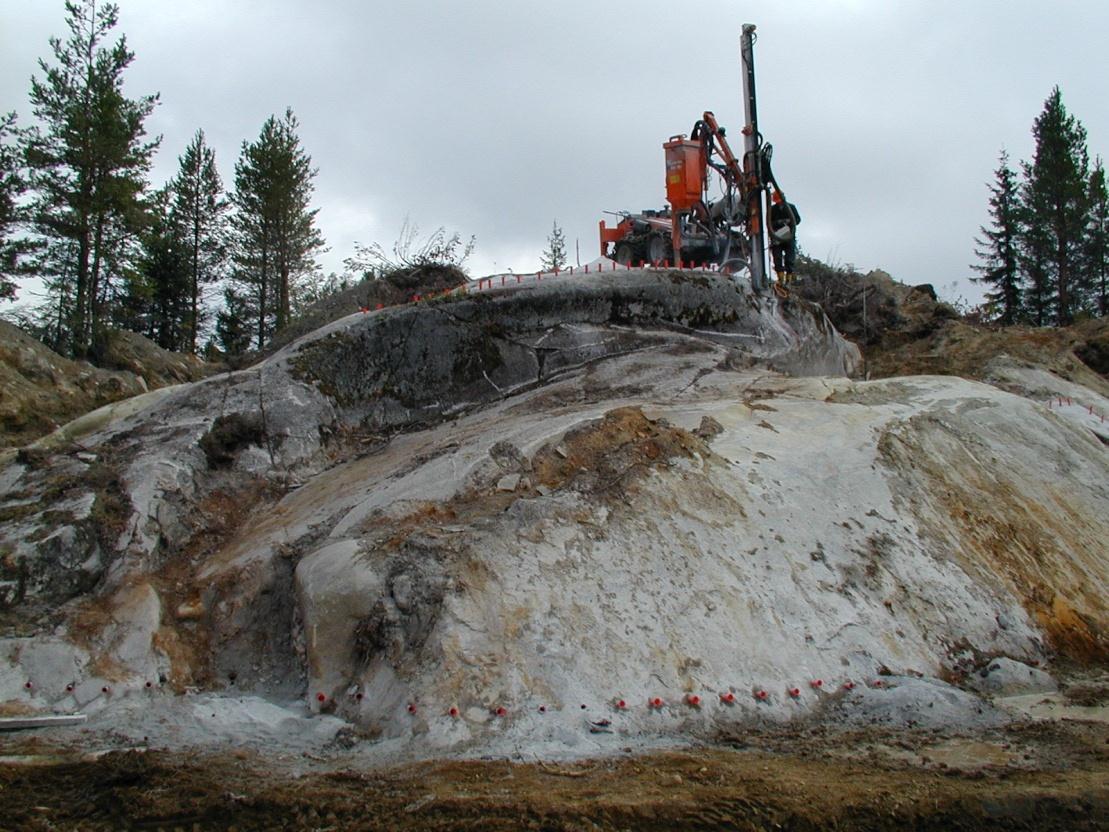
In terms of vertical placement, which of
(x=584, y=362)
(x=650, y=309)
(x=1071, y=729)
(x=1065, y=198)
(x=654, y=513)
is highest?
(x=1065, y=198)

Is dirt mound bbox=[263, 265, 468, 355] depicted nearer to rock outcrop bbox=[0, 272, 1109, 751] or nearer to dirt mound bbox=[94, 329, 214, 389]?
dirt mound bbox=[94, 329, 214, 389]

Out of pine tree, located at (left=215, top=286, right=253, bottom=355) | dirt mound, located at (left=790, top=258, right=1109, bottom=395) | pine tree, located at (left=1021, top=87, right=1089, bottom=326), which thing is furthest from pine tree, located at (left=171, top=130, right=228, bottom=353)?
pine tree, located at (left=1021, top=87, right=1089, bottom=326)

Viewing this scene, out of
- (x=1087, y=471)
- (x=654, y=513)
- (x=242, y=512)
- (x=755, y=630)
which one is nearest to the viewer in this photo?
(x=755, y=630)

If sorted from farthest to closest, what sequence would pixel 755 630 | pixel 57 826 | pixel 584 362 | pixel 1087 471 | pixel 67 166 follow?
1. pixel 67 166
2. pixel 584 362
3. pixel 1087 471
4. pixel 755 630
5. pixel 57 826

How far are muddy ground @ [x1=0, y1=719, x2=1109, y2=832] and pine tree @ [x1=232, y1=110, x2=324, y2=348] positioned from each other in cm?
2498

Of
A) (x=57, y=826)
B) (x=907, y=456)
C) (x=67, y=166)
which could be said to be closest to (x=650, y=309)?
(x=907, y=456)

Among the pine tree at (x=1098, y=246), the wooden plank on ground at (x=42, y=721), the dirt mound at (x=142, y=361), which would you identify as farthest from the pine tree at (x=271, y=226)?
the pine tree at (x=1098, y=246)

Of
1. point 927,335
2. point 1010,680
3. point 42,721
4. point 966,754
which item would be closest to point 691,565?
point 966,754

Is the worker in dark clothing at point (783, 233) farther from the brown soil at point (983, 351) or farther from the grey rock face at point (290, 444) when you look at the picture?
the brown soil at point (983, 351)

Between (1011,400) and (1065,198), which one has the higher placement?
(1065,198)

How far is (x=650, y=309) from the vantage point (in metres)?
12.1

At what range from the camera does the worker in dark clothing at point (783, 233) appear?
13.9 metres

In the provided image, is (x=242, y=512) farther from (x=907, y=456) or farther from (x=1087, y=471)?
(x=1087, y=471)

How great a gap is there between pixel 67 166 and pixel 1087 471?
22466 mm
